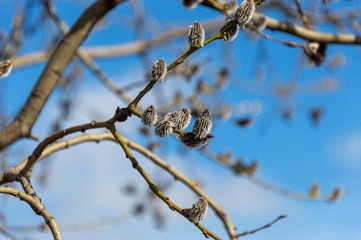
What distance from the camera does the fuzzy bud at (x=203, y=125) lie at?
3.75 ft

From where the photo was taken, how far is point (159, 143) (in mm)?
2977

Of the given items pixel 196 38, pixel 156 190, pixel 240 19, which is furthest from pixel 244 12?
pixel 156 190

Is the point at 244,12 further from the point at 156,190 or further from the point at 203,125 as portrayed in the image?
the point at 156,190

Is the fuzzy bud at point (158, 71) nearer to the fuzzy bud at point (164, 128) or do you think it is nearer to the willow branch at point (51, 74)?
the fuzzy bud at point (164, 128)

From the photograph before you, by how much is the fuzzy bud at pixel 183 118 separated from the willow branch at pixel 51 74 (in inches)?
39.6

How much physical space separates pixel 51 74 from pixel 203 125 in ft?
3.65

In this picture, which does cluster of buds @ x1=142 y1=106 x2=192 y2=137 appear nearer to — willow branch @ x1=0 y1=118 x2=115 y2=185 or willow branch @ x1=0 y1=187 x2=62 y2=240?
willow branch @ x1=0 y1=118 x2=115 y2=185

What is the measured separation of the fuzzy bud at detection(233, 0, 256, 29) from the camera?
1.19m

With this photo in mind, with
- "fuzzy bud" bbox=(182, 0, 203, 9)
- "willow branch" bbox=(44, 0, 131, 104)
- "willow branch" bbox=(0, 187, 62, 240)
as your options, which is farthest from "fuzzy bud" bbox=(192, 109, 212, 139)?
"willow branch" bbox=(44, 0, 131, 104)

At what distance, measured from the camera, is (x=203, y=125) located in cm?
115

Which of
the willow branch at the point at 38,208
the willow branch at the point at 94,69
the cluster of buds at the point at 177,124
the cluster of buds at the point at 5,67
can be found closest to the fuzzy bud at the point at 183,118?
the cluster of buds at the point at 177,124

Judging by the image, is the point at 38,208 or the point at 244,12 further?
the point at 38,208

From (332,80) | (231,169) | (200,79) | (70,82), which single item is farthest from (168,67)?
(332,80)

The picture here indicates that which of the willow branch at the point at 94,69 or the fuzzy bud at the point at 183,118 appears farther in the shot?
the willow branch at the point at 94,69
